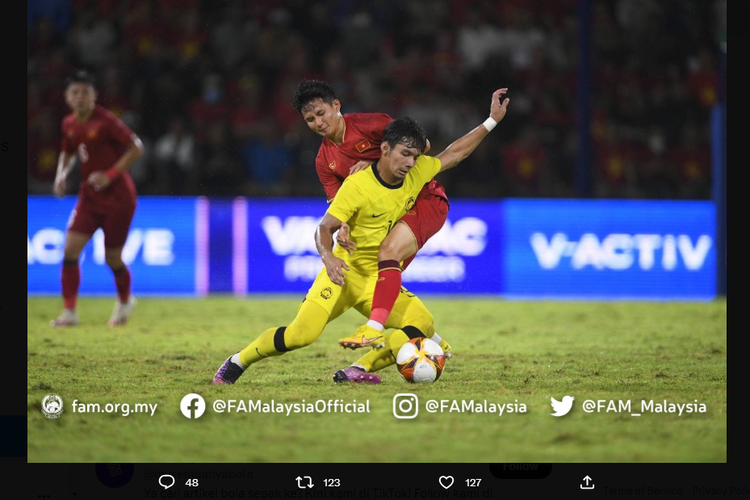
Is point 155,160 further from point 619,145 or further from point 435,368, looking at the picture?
point 435,368

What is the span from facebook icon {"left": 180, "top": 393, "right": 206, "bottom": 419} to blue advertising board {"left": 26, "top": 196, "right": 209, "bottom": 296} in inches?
289

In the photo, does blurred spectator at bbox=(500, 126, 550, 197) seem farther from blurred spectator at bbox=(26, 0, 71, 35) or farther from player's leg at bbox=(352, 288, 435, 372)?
player's leg at bbox=(352, 288, 435, 372)

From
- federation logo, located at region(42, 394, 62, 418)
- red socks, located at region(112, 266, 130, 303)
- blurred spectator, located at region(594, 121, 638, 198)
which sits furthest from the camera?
blurred spectator, located at region(594, 121, 638, 198)

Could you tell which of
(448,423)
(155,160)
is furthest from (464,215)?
(448,423)

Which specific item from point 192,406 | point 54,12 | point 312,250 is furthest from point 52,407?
point 54,12

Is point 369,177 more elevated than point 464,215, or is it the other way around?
point 464,215

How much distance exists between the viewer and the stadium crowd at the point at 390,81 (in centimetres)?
1299

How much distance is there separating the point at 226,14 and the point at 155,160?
272 centimetres

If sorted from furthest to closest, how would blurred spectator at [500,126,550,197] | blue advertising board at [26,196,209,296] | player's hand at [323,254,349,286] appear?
blurred spectator at [500,126,550,197] < blue advertising board at [26,196,209,296] < player's hand at [323,254,349,286]

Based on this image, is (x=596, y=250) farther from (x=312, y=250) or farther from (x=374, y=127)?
(x=374, y=127)

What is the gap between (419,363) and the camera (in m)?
5.57
